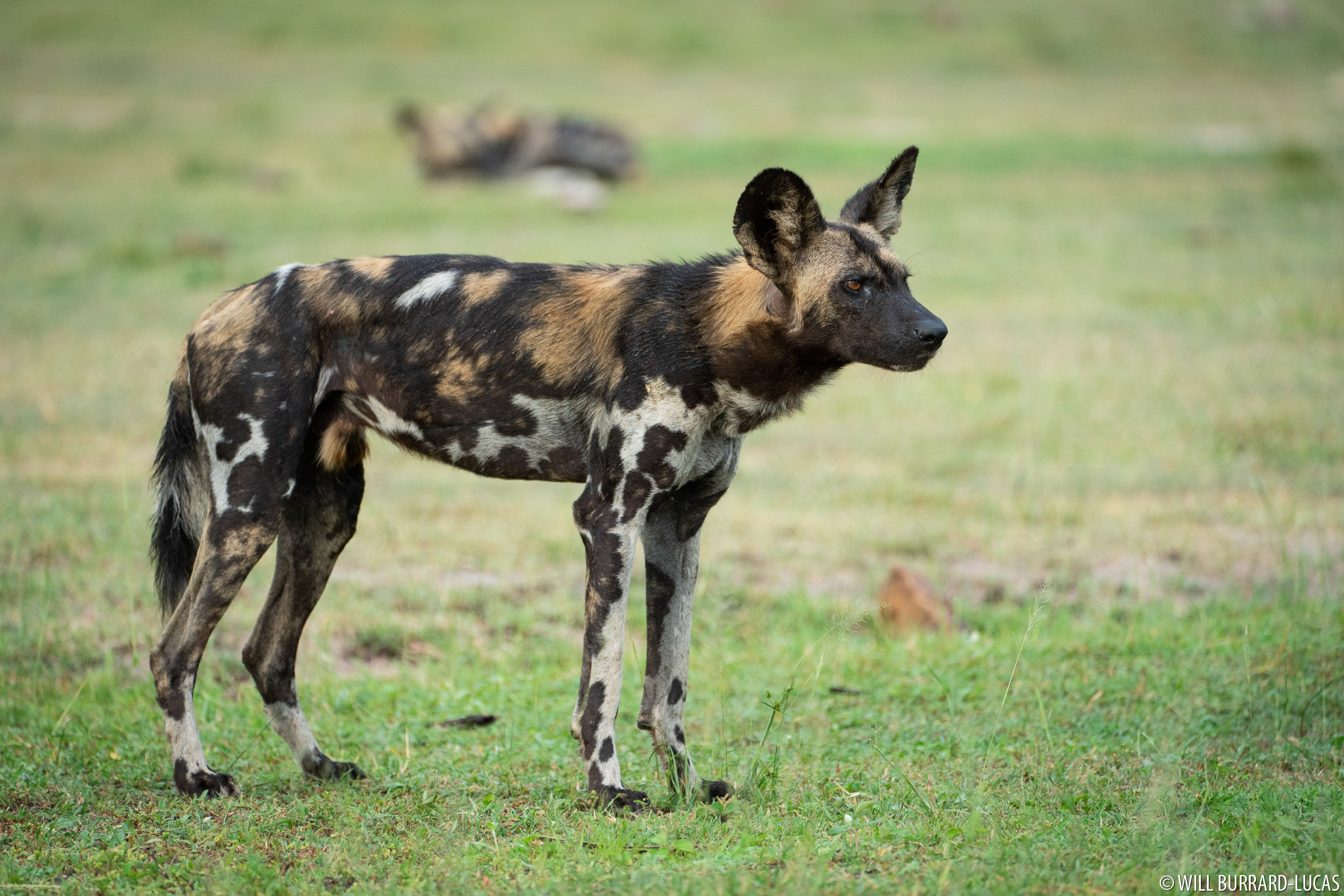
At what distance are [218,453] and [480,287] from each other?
118 cm

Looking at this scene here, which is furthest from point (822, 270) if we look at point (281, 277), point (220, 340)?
point (220, 340)

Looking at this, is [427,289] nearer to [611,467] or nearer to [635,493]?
[611,467]

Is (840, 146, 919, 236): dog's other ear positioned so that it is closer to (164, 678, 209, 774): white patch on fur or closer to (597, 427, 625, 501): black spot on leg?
(597, 427, 625, 501): black spot on leg

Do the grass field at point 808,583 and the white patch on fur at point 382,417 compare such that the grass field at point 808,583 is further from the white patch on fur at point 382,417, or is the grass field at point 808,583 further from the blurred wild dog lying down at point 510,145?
the white patch on fur at point 382,417

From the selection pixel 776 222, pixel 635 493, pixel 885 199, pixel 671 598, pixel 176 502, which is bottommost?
pixel 671 598

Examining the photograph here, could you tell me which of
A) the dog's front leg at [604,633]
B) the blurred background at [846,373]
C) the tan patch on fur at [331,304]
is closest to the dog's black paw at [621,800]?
the dog's front leg at [604,633]

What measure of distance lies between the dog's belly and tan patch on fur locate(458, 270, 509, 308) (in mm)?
415

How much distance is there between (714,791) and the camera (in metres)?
4.90

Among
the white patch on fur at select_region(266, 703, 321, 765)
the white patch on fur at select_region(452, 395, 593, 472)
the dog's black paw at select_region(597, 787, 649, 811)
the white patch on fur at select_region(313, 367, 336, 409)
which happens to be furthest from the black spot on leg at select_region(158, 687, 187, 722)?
the dog's black paw at select_region(597, 787, 649, 811)

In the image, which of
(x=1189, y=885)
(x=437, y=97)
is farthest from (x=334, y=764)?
(x=437, y=97)

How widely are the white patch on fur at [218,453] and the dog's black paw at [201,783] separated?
960 millimetres

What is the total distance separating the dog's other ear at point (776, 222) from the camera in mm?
4512

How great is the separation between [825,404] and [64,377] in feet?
22.3

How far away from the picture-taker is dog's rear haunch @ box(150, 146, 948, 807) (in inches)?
185
